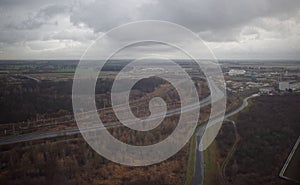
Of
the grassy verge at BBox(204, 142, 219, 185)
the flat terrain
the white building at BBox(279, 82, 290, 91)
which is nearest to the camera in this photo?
the grassy verge at BBox(204, 142, 219, 185)

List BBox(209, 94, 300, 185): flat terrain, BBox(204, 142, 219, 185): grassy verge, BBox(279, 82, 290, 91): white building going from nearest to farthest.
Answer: BBox(204, 142, 219, 185): grassy verge < BBox(209, 94, 300, 185): flat terrain < BBox(279, 82, 290, 91): white building

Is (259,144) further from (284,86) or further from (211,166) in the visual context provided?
(284,86)

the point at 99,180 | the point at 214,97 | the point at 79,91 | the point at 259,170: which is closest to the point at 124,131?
the point at 99,180

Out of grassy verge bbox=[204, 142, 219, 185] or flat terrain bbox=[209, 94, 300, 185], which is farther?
flat terrain bbox=[209, 94, 300, 185]

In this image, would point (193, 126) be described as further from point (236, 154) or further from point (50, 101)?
point (50, 101)

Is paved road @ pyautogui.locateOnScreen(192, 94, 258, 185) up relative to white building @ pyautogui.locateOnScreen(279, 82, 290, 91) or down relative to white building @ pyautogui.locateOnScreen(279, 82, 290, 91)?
down

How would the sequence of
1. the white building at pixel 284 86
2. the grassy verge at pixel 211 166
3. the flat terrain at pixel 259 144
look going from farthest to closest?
the white building at pixel 284 86, the flat terrain at pixel 259 144, the grassy verge at pixel 211 166

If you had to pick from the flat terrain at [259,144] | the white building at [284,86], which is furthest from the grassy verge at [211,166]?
the white building at [284,86]

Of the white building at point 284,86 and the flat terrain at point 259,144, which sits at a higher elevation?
the white building at point 284,86

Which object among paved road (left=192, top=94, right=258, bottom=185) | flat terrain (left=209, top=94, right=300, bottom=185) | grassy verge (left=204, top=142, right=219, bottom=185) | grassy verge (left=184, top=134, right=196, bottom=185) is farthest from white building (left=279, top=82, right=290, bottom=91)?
grassy verge (left=184, top=134, right=196, bottom=185)

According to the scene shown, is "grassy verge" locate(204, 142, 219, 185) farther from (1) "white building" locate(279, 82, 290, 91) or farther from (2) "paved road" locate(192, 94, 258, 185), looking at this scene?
(1) "white building" locate(279, 82, 290, 91)

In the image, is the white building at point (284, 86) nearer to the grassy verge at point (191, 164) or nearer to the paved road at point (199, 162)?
the paved road at point (199, 162)
